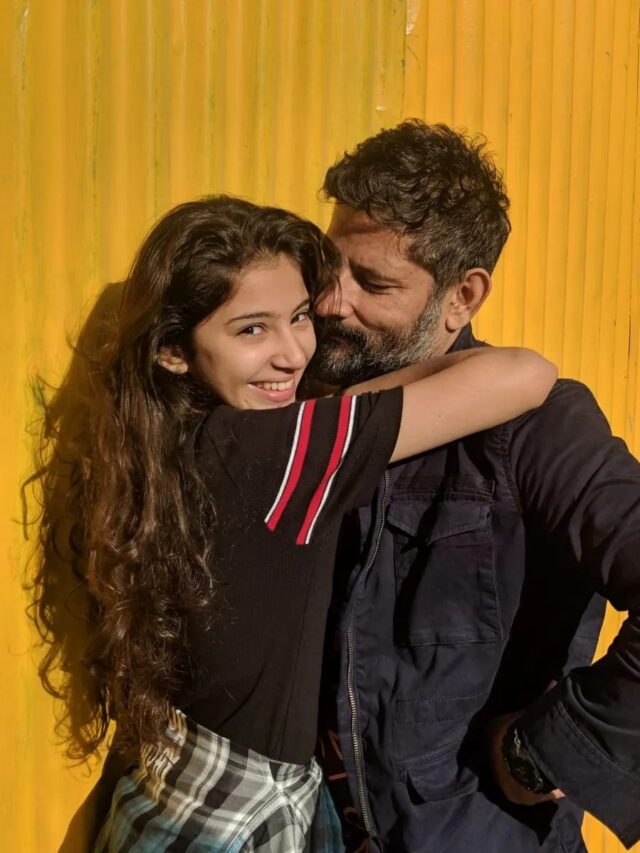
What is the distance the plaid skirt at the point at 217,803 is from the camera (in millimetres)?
2066

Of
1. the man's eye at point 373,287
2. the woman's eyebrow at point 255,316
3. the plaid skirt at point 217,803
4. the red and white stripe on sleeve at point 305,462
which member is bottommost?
Result: the plaid skirt at point 217,803

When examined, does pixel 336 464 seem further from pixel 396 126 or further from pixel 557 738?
pixel 396 126

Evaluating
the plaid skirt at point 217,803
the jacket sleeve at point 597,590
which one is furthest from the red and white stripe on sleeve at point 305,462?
the plaid skirt at point 217,803

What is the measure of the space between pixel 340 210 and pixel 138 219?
59 cm

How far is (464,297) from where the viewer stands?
2.58 metres

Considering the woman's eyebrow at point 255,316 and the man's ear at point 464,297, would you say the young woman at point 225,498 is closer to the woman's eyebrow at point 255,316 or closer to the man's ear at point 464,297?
the woman's eyebrow at point 255,316

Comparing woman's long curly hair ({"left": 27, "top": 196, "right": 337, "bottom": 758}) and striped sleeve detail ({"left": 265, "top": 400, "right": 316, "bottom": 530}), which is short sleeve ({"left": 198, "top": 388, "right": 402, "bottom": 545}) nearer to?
striped sleeve detail ({"left": 265, "top": 400, "right": 316, "bottom": 530})

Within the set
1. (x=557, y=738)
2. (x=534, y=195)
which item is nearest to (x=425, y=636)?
(x=557, y=738)

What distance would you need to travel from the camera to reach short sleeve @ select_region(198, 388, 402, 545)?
1.94 m

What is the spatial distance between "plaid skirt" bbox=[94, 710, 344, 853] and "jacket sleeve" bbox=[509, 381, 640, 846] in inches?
22.3

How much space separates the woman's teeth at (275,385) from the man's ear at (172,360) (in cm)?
18

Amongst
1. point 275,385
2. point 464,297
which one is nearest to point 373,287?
point 464,297

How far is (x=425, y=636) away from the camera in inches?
85.4

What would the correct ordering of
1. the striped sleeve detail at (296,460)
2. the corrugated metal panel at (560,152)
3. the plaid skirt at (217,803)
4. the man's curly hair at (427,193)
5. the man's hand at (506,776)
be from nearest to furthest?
1. the striped sleeve detail at (296,460)
2. the plaid skirt at (217,803)
3. the man's hand at (506,776)
4. the man's curly hair at (427,193)
5. the corrugated metal panel at (560,152)
